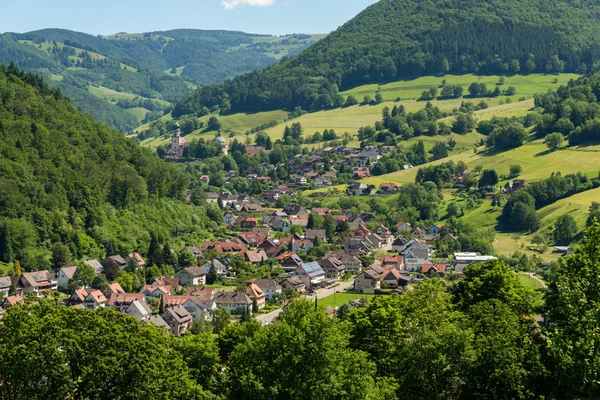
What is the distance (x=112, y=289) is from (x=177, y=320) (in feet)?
30.6

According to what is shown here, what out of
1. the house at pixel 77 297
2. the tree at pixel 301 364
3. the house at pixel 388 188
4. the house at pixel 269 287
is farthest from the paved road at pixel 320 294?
the house at pixel 388 188

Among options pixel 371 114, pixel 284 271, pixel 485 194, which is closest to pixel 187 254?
pixel 284 271

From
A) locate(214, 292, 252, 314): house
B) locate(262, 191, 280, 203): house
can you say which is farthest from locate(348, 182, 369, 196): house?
locate(214, 292, 252, 314): house

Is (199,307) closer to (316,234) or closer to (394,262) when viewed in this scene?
(394,262)

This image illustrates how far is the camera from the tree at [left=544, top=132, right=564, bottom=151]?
387 ft

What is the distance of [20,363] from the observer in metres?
30.5

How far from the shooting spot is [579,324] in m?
26.3

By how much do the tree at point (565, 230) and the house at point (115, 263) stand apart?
42528 millimetres

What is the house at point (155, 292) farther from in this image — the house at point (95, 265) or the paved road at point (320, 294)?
the paved road at point (320, 294)

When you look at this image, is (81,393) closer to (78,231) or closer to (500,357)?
(500,357)

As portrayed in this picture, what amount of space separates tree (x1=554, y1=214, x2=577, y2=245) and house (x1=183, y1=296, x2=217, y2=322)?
124ft

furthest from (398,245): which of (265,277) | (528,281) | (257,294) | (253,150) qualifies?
(253,150)

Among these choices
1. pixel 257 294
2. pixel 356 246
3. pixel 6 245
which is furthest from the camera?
pixel 356 246

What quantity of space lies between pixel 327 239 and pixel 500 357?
219ft
